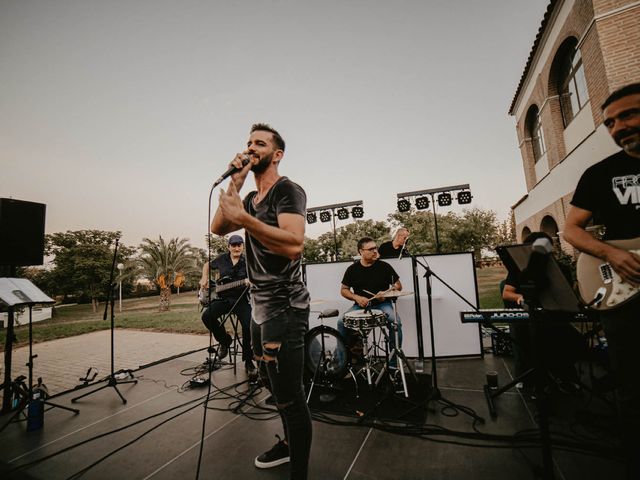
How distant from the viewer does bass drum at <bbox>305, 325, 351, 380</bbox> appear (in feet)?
12.8

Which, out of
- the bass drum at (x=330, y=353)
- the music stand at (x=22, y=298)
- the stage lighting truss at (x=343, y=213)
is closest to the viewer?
the music stand at (x=22, y=298)

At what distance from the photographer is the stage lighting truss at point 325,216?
1024 cm

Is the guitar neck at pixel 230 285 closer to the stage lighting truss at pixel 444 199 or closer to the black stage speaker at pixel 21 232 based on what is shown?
the black stage speaker at pixel 21 232

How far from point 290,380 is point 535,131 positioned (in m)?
18.1

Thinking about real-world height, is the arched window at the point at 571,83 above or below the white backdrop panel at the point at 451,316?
above

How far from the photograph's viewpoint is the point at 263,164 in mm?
1598

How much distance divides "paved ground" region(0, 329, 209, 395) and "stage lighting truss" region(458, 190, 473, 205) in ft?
30.5

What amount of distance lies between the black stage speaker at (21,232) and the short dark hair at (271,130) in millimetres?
4262

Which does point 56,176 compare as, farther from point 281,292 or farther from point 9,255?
point 281,292

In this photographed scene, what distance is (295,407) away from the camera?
1.47 m

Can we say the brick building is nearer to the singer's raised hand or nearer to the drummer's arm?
the drummer's arm

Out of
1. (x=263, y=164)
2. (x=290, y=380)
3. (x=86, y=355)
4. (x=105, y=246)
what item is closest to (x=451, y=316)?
(x=290, y=380)

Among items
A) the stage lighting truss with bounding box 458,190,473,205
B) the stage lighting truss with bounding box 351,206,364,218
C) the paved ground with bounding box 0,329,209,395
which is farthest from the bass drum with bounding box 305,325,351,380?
the stage lighting truss with bounding box 458,190,473,205

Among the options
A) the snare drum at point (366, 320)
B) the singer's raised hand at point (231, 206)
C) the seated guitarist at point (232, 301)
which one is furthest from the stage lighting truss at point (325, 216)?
the singer's raised hand at point (231, 206)
